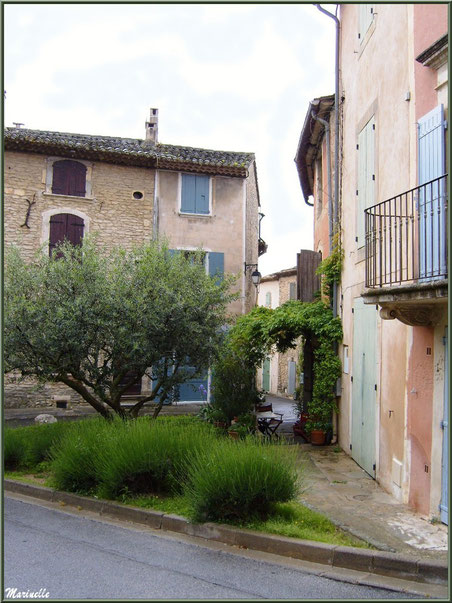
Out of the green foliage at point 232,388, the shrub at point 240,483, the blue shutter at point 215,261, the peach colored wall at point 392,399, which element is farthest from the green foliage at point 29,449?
the blue shutter at point 215,261

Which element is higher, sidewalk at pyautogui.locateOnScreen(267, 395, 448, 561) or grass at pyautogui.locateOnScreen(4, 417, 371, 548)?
grass at pyautogui.locateOnScreen(4, 417, 371, 548)

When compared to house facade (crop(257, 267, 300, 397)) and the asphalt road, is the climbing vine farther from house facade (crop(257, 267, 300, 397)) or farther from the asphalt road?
house facade (crop(257, 267, 300, 397))

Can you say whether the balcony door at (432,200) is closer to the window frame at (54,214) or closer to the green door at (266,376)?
the window frame at (54,214)

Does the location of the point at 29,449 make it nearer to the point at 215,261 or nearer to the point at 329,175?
the point at 329,175

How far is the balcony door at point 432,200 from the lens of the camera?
18.5 ft

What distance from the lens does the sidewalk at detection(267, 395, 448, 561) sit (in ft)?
18.4

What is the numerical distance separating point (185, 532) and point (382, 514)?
240cm

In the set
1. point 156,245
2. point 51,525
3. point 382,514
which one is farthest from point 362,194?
point 51,525

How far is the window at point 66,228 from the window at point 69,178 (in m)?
0.79

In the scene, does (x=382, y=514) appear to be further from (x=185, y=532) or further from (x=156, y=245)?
(x=156, y=245)

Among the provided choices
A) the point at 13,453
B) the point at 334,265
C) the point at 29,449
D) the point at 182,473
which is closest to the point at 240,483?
the point at 182,473

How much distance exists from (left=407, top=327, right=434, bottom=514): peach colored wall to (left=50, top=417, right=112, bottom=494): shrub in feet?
13.3

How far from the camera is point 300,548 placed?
17.9 feet

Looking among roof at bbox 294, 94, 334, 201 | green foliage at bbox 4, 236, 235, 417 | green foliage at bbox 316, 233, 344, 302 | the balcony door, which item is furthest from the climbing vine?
the balcony door
